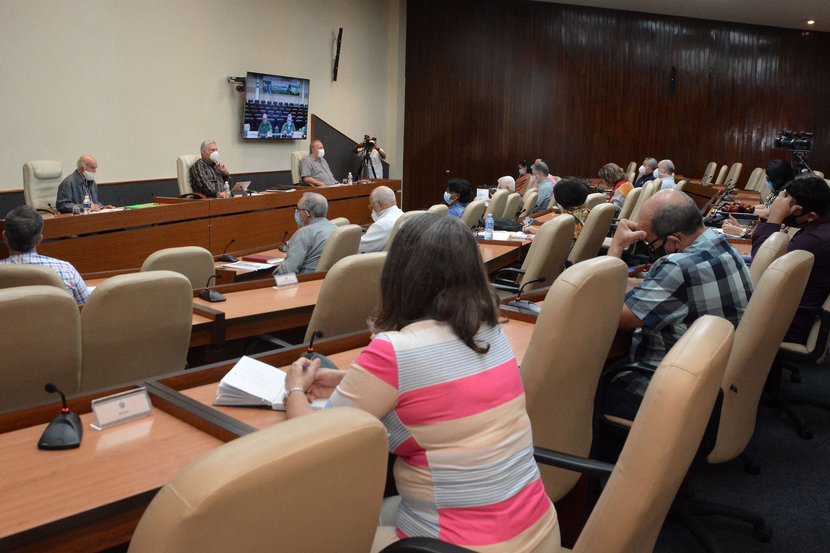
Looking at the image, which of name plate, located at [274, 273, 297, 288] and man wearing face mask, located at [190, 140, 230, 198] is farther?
man wearing face mask, located at [190, 140, 230, 198]

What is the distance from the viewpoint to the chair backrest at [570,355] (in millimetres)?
2041

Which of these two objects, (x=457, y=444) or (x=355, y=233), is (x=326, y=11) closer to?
(x=355, y=233)

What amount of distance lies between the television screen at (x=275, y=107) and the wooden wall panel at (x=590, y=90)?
3.38 metres

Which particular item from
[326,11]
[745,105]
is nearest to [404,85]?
[326,11]

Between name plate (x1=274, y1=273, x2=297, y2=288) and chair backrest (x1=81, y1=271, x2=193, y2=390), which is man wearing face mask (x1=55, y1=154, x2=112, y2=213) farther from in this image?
chair backrest (x1=81, y1=271, x2=193, y2=390)

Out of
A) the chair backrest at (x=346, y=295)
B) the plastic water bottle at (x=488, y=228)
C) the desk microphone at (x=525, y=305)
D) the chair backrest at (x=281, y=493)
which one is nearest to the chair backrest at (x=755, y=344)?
the desk microphone at (x=525, y=305)

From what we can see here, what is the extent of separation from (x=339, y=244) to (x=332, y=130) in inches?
351

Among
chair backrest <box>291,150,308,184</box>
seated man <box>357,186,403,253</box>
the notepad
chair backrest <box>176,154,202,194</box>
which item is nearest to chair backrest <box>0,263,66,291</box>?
the notepad

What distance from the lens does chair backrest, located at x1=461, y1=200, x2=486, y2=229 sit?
21.8 feet

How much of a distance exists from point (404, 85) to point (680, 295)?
1252 centimetres

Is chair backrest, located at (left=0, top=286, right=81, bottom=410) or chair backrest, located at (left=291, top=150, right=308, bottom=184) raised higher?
chair backrest, located at (left=291, top=150, right=308, bottom=184)

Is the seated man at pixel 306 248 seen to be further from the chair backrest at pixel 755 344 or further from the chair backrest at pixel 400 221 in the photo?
the chair backrest at pixel 755 344

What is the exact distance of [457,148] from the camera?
15.2m

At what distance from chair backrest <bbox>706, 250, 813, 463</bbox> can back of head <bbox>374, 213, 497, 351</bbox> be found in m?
1.23
